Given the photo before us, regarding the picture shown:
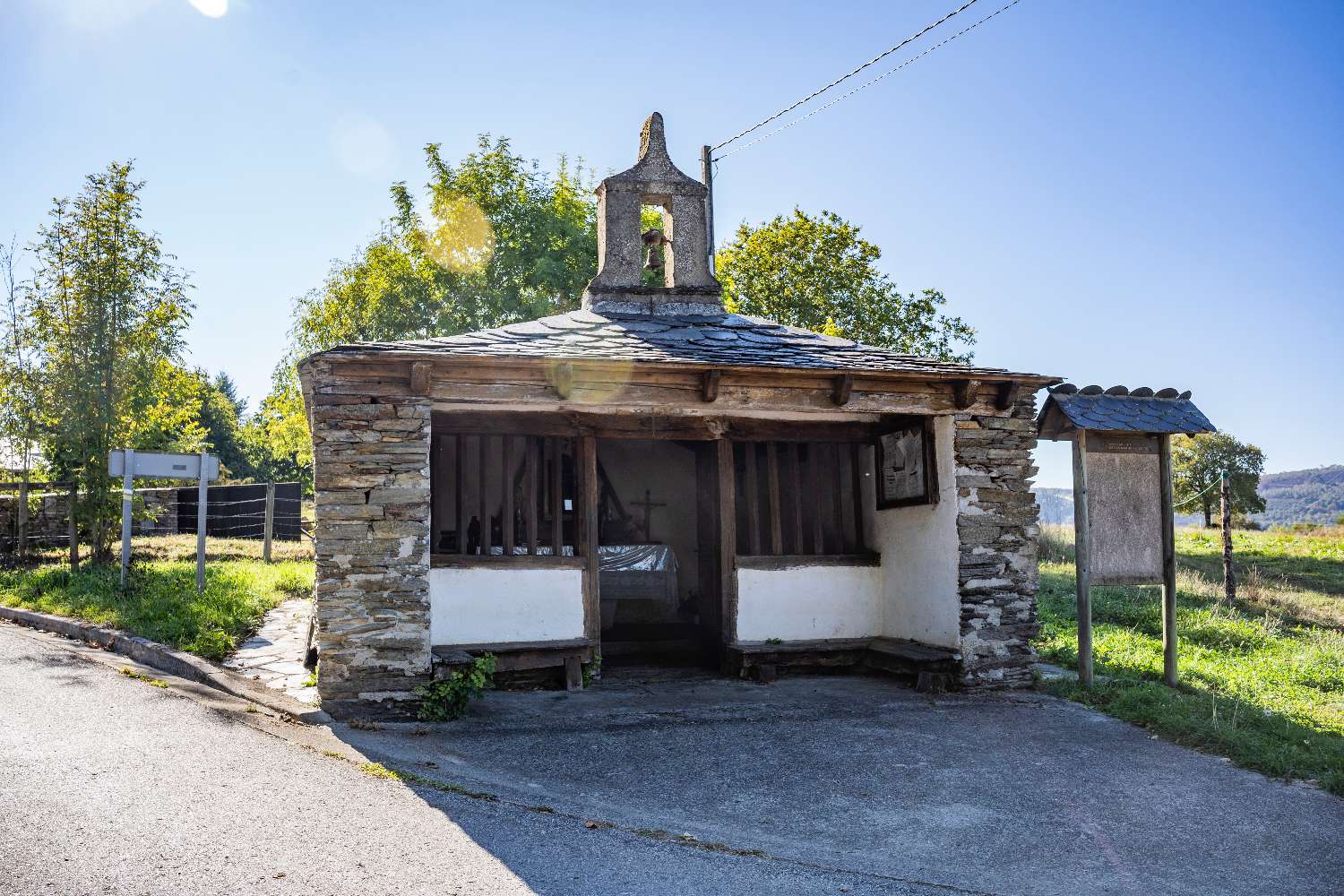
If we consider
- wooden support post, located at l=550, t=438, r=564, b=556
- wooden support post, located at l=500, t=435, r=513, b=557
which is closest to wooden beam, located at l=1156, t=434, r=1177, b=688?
wooden support post, located at l=550, t=438, r=564, b=556

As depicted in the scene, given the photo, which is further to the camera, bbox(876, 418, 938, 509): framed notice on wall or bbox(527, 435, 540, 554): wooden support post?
bbox(876, 418, 938, 509): framed notice on wall

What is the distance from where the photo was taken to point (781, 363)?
7.52m

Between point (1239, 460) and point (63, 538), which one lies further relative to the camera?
point (1239, 460)

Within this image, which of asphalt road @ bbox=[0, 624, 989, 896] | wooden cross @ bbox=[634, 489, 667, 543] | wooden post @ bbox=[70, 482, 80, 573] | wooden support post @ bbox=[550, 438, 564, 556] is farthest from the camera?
wooden post @ bbox=[70, 482, 80, 573]

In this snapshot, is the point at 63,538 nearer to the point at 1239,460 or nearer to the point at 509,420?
the point at 509,420

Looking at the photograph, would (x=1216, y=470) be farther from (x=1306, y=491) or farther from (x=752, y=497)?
(x=1306, y=491)

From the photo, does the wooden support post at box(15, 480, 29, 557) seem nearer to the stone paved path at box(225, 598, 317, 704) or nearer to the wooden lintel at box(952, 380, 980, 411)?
the stone paved path at box(225, 598, 317, 704)

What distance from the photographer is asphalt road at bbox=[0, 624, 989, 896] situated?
3.78 meters

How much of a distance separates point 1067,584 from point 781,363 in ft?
33.5

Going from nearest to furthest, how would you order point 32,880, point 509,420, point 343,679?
point 32,880 < point 343,679 < point 509,420

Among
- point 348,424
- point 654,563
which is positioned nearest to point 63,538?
point 654,563

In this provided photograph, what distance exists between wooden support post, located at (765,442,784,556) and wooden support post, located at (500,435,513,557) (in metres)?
2.47

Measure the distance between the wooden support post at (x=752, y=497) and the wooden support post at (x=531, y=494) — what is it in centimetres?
209

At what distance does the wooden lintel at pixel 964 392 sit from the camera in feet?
26.2
